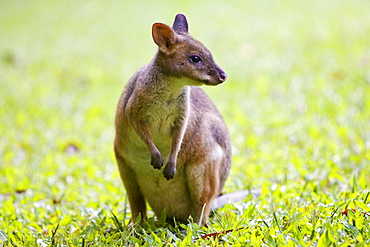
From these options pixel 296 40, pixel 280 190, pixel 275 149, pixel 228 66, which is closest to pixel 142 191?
pixel 280 190

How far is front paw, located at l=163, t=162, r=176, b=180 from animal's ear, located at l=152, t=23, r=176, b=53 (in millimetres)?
721

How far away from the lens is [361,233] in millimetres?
2684

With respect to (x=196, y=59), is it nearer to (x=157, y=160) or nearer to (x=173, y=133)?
(x=173, y=133)

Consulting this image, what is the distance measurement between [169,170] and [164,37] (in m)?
0.84

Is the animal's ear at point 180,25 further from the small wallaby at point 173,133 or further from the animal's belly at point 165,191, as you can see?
the animal's belly at point 165,191

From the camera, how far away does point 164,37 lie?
3.10 metres

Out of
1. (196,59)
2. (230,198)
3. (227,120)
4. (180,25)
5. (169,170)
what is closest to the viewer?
(196,59)

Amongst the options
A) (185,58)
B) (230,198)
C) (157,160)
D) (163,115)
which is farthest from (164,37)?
(230,198)

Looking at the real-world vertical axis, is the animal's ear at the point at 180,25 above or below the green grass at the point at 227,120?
above

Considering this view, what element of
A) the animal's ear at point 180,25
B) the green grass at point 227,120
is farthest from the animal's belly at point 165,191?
the animal's ear at point 180,25

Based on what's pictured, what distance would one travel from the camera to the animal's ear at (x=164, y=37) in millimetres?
3051

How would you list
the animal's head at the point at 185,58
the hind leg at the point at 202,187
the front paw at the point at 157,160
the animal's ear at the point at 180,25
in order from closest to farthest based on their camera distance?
the animal's head at the point at 185,58, the front paw at the point at 157,160, the animal's ear at the point at 180,25, the hind leg at the point at 202,187

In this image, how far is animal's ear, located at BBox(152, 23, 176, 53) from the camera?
10.0 feet

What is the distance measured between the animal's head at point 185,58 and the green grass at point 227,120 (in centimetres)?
91
